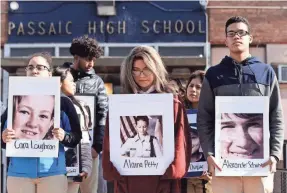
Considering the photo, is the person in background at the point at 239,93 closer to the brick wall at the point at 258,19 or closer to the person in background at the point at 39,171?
the person in background at the point at 39,171

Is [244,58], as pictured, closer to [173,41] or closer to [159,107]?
→ [159,107]

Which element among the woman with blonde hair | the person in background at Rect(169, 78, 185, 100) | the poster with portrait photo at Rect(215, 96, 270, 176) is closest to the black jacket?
the person in background at Rect(169, 78, 185, 100)

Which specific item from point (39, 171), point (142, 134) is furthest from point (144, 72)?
point (39, 171)

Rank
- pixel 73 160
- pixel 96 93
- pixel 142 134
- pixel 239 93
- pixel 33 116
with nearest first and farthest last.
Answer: pixel 142 134 → pixel 239 93 → pixel 33 116 → pixel 73 160 → pixel 96 93

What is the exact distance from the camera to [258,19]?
1027cm

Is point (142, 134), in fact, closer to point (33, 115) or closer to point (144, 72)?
point (144, 72)

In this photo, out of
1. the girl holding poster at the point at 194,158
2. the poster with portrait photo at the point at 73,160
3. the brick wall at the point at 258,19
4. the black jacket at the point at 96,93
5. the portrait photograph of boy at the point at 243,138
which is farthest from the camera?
the brick wall at the point at 258,19

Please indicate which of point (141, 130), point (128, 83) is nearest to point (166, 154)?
point (141, 130)

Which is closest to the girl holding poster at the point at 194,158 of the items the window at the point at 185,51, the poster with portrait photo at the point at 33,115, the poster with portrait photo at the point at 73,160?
the poster with portrait photo at the point at 73,160

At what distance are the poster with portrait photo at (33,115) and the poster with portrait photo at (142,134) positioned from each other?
564 millimetres

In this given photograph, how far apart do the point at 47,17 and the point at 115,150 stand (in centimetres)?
732

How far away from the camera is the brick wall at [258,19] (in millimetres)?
10227

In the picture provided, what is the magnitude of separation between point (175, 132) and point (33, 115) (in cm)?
105

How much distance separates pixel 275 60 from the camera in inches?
399
